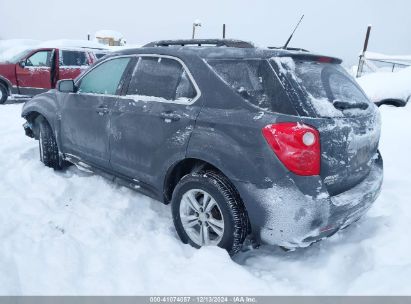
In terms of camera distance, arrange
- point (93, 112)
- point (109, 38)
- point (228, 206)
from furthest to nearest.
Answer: point (109, 38) → point (93, 112) → point (228, 206)

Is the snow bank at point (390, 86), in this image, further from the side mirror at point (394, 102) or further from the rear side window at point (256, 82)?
the rear side window at point (256, 82)

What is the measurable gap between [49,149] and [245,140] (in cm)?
327

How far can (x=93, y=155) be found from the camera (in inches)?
155

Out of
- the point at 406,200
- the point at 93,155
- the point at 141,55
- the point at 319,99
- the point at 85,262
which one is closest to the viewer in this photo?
the point at 319,99

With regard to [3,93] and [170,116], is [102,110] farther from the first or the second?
[3,93]

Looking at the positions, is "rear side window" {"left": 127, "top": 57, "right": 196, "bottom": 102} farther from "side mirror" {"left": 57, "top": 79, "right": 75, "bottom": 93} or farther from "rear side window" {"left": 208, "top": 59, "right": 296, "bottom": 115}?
"side mirror" {"left": 57, "top": 79, "right": 75, "bottom": 93}

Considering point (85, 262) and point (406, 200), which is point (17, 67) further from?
point (406, 200)

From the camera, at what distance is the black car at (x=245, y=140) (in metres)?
2.34

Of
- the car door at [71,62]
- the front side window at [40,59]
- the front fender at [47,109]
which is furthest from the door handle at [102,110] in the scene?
the front side window at [40,59]

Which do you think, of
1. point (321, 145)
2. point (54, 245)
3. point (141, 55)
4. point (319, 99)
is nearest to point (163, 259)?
point (54, 245)

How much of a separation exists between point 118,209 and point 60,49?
28.2 feet

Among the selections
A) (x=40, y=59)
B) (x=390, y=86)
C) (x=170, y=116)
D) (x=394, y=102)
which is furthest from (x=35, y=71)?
(x=394, y=102)

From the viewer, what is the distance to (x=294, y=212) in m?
2.34

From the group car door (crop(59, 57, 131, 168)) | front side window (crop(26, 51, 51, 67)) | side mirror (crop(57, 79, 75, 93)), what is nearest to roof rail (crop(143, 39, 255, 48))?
car door (crop(59, 57, 131, 168))
